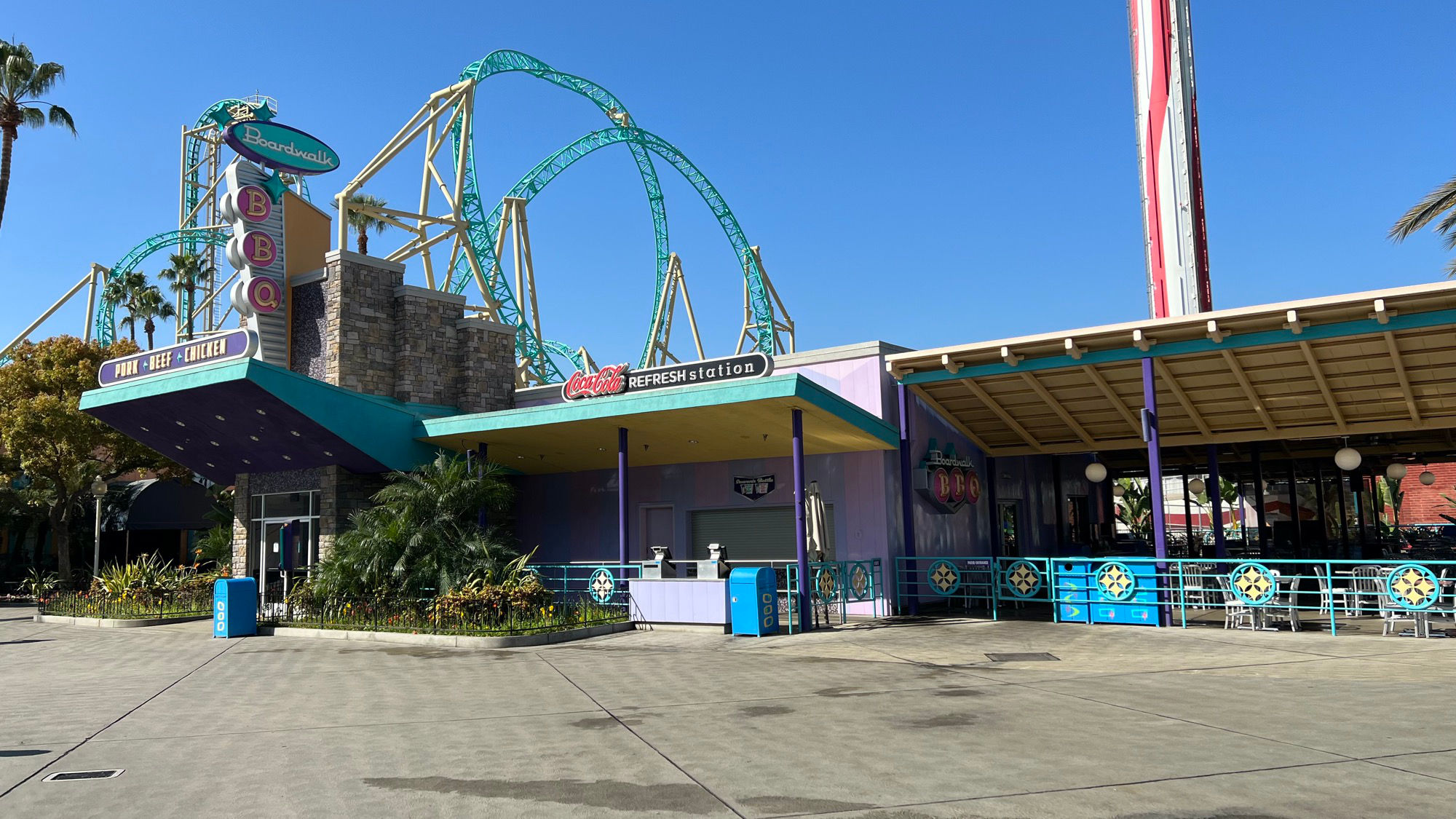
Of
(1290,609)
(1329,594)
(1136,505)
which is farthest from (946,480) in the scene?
(1136,505)

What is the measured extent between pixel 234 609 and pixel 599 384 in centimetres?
781

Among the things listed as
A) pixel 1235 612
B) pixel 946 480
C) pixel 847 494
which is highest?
pixel 946 480

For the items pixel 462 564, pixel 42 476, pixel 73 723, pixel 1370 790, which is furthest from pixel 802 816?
pixel 42 476

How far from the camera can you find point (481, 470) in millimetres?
19469

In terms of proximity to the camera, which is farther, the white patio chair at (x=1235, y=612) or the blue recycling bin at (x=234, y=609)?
the blue recycling bin at (x=234, y=609)

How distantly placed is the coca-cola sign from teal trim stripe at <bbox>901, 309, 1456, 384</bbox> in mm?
5316

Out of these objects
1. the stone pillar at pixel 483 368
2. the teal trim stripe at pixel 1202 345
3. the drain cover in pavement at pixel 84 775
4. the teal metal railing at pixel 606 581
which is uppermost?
the stone pillar at pixel 483 368

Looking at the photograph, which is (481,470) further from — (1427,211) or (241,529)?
(1427,211)

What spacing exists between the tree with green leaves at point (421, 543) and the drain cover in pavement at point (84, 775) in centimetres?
1007

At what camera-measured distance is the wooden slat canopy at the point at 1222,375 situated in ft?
48.8

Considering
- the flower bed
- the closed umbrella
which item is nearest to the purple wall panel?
the closed umbrella

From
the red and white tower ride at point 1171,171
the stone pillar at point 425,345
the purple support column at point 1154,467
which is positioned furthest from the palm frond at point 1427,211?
the stone pillar at point 425,345

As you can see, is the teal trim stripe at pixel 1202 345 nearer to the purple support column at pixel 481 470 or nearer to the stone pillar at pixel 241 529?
the purple support column at pixel 481 470

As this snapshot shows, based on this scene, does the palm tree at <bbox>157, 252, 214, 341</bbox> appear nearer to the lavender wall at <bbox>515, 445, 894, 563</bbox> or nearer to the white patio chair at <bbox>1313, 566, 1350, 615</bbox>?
the lavender wall at <bbox>515, 445, 894, 563</bbox>
